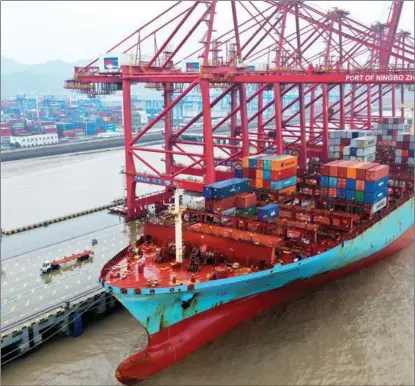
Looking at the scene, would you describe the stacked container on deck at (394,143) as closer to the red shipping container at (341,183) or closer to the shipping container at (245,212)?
the red shipping container at (341,183)

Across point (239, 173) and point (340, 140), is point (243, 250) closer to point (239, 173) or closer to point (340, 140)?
point (239, 173)

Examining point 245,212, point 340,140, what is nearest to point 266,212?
point 245,212

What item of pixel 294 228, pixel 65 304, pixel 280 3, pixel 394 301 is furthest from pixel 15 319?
pixel 280 3

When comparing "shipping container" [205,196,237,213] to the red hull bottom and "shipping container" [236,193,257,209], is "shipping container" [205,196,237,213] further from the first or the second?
the red hull bottom

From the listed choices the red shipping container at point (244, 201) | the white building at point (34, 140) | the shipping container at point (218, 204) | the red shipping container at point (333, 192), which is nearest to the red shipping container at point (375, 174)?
the red shipping container at point (333, 192)

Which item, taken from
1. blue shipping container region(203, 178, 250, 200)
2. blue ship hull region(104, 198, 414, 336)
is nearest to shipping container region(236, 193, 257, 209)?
blue shipping container region(203, 178, 250, 200)
